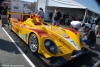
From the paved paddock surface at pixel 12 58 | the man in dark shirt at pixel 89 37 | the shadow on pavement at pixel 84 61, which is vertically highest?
the man in dark shirt at pixel 89 37

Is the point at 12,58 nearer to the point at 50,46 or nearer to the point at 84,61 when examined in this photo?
the point at 50,46

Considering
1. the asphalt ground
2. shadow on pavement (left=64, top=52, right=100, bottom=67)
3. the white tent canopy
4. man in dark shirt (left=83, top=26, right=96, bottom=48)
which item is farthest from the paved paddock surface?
the white tent canopy

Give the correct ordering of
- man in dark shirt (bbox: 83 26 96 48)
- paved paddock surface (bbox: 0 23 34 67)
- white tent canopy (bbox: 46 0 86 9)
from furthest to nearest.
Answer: white tent canopy (bbox: 46 0 86 9) → man in dark shirt (bbox: 83 26 96 48) → paved paddock surface (bbox: 0 23 34 67)

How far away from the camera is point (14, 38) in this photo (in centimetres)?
583

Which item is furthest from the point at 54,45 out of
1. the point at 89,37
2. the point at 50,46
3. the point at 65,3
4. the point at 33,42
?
the point at 65,3

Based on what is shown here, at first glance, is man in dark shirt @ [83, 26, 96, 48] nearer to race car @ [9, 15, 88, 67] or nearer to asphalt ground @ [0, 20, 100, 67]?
asphalt ground @ [0, 20, 100, 67]

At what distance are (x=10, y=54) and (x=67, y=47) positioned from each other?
1.73m

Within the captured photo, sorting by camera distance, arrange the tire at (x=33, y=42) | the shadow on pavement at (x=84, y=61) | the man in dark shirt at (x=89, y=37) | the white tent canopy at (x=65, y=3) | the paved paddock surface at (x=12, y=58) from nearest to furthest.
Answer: the paved paddock surface at (x=12, y=58) → the shadow on pavement at (x=84, y=61) → the tire at (x=33, y=42) → the man in dark shirt at (x=89, y=37) → the white tent canopy at (x=65, y=3)

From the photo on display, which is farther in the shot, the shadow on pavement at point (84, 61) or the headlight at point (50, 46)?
the shadow on pavement at point (84, 61)

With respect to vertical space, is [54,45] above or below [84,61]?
above

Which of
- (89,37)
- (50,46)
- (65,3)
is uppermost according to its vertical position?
(65,3)

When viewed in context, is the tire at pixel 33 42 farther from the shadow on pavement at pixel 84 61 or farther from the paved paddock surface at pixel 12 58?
the shadow on pavement at pixel 84 61

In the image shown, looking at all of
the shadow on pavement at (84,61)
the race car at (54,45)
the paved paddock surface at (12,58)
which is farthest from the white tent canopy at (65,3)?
the paved paddock surface at (12,58)

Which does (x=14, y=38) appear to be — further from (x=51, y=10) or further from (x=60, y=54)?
(x=51, y=10)
